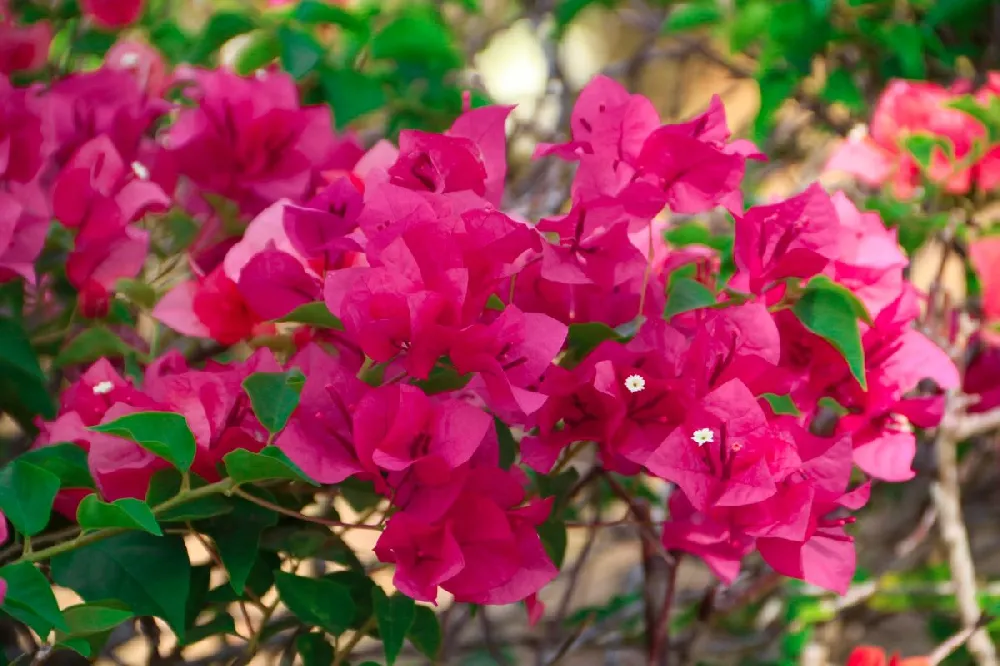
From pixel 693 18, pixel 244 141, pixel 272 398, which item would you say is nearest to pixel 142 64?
pixel 244 141

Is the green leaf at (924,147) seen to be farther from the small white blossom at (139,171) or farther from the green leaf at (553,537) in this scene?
the small white blossom at (139,171)

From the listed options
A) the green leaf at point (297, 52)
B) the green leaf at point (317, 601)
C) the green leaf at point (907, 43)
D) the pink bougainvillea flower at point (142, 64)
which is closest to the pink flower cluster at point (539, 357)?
the green leaf at point (317, 601)

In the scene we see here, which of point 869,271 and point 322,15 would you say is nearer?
point 869,271

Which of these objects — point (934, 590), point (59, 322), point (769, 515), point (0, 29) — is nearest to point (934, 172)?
point (934, 590)

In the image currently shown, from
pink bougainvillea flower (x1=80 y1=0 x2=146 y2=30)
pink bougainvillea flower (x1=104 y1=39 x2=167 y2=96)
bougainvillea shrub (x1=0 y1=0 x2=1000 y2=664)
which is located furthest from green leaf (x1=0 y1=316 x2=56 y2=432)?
pink bougainvillea flower (x1=80 y1=0 x2=146 y2=30)

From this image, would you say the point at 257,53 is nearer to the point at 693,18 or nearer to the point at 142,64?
the point at 142,64

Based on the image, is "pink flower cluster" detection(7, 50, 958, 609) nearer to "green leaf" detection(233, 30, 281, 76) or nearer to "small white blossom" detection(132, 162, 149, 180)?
"small white blossom" detection(132, 162, 149, 180)

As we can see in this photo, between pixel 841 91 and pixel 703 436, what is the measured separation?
2.81 ft

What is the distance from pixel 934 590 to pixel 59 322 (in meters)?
0.96

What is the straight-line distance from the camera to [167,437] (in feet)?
1.81

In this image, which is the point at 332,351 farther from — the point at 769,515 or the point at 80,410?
the point at 769,515

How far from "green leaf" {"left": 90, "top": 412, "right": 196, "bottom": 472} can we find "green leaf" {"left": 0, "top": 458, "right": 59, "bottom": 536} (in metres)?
0.05

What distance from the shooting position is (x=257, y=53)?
3.82 ft

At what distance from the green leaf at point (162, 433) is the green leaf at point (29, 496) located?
0.05m
